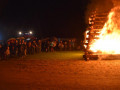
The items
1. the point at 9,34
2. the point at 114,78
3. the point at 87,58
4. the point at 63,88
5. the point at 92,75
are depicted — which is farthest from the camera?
the point at 9,34

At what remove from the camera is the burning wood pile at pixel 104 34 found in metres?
15.5

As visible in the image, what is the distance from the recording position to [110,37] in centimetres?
1716

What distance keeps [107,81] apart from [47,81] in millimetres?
2733

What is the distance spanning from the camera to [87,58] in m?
14.0

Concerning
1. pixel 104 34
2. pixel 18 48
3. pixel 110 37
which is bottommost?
pixel 18 48

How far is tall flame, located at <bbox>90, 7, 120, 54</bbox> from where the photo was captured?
1625 cm

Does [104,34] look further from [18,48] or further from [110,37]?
[18,48]

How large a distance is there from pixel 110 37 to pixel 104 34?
67 cm

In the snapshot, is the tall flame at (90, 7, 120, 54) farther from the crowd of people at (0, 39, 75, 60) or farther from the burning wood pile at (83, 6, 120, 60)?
the crowd of people at (0, 39, 75, 60)

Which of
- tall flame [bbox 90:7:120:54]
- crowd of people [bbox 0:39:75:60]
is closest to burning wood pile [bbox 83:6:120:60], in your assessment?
tall flame [bbox 90:7:120:54]

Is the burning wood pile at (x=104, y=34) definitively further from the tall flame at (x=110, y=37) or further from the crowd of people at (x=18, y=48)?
the crowd of people at (x=18, y=48)

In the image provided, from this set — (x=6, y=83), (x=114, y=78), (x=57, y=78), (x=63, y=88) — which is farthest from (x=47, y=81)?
(x=114, y=78)

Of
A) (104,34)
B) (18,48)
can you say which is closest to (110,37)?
(104,34)

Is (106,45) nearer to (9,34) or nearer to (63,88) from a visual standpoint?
(63,88)
